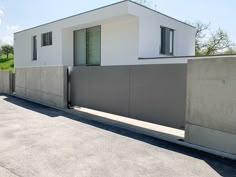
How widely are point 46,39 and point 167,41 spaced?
912cm

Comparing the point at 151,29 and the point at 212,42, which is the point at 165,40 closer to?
the point at 151,29

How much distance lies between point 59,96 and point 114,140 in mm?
4652

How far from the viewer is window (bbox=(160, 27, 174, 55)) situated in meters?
13.8

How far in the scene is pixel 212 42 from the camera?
28.4 meters

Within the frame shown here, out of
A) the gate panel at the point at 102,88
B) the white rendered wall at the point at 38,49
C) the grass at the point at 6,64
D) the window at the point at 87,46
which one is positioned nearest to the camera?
the gate panel at the point at 102,88

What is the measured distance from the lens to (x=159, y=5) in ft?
81.0

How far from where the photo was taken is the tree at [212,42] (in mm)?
27891

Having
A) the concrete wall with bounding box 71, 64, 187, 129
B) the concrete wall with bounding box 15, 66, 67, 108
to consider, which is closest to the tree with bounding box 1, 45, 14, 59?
the concrete wall with bounding box 15, 66, 67, 108

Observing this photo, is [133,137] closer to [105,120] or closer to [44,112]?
[105,120]

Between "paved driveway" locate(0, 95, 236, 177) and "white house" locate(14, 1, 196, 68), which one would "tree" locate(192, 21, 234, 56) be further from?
"paved driveway" locate(0, 95, 236, 177)

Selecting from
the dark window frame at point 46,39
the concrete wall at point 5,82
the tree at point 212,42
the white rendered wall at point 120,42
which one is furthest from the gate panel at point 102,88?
the tree at point 212,42

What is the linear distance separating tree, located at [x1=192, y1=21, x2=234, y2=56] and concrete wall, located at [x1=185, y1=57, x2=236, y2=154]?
25.4m

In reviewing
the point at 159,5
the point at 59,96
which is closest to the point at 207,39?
the point at 159,5

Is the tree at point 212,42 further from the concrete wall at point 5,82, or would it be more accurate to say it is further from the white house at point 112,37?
the concrete wall at point 5,82
